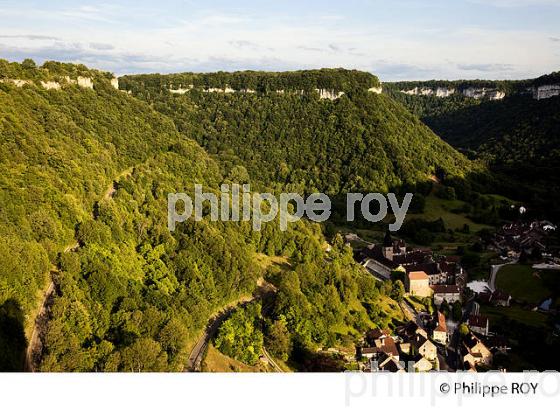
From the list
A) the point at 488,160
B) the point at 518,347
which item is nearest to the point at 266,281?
the point at 518,347

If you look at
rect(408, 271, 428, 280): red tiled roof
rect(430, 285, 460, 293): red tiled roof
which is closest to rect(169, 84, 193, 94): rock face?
rect(408, 271, 428, 280): red tiled roof

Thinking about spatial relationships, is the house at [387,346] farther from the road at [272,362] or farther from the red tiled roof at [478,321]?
the red tiled roof at [478,321]

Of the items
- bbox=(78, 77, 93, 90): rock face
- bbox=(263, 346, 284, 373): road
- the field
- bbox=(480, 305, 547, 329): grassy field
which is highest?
bbox=(78, 77, 93, 90): rock face

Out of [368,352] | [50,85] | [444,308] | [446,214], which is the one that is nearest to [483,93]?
[446,214]

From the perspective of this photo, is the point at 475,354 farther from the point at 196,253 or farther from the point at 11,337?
the point at 11,337

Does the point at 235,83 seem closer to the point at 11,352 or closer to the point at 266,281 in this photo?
the point at 266,281

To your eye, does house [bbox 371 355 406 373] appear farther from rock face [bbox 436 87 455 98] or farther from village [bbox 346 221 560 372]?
rock face [bbox 436 87 455 98]

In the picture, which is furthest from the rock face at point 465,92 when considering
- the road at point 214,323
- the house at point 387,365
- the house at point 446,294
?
the house at point 387,365
